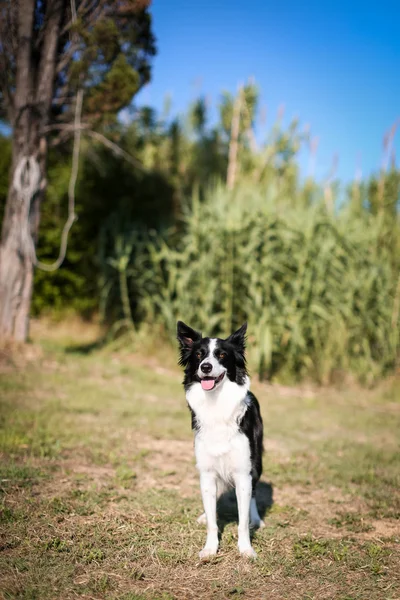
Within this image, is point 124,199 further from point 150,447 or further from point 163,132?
point 150,447

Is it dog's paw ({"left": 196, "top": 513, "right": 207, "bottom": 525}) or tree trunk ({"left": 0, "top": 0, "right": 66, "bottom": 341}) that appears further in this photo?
tree trunk ({"left": 0, "top": 0, "right": 66, "bottom": 341})

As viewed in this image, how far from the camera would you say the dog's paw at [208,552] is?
2.78 meters

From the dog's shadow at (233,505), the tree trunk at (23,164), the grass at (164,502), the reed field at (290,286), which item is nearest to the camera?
the grass at (164,502)

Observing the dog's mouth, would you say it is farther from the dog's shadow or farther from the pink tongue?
the dog's shadow

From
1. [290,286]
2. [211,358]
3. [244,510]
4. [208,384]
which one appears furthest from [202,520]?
[290,286]

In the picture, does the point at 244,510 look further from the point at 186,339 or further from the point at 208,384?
the point at 186,339

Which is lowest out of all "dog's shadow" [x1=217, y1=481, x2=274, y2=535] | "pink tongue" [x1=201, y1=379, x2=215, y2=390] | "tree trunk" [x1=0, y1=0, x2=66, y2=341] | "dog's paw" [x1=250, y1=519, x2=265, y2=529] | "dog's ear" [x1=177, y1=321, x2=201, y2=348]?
"dog's shadow" [x1=217, y1=481, x2=274, y2=535]

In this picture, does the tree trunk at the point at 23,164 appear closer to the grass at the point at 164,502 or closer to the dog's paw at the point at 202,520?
the grass at the point at 164,502

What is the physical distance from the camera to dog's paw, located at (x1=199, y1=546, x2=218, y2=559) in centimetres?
278

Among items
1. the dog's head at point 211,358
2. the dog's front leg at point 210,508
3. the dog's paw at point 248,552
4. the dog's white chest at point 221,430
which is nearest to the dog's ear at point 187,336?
the dog's head at point 211,358

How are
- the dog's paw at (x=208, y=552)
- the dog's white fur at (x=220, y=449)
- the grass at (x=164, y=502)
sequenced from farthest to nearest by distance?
the dog's white fur at (x=220, y=449) → the dog's paw at (x=208, y=552) → the grass at (x=164, y=502)

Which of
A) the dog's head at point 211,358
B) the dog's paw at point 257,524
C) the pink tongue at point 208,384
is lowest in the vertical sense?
the dog's paw at point 257,524

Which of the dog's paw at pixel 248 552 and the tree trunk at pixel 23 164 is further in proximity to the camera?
the tree trunk at pixel 23 164

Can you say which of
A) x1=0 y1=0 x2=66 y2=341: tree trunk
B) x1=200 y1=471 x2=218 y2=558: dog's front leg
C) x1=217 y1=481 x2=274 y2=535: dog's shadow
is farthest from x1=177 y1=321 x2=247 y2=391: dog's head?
x1=0 y1=0 x2=66 y2=341: tree trunk
